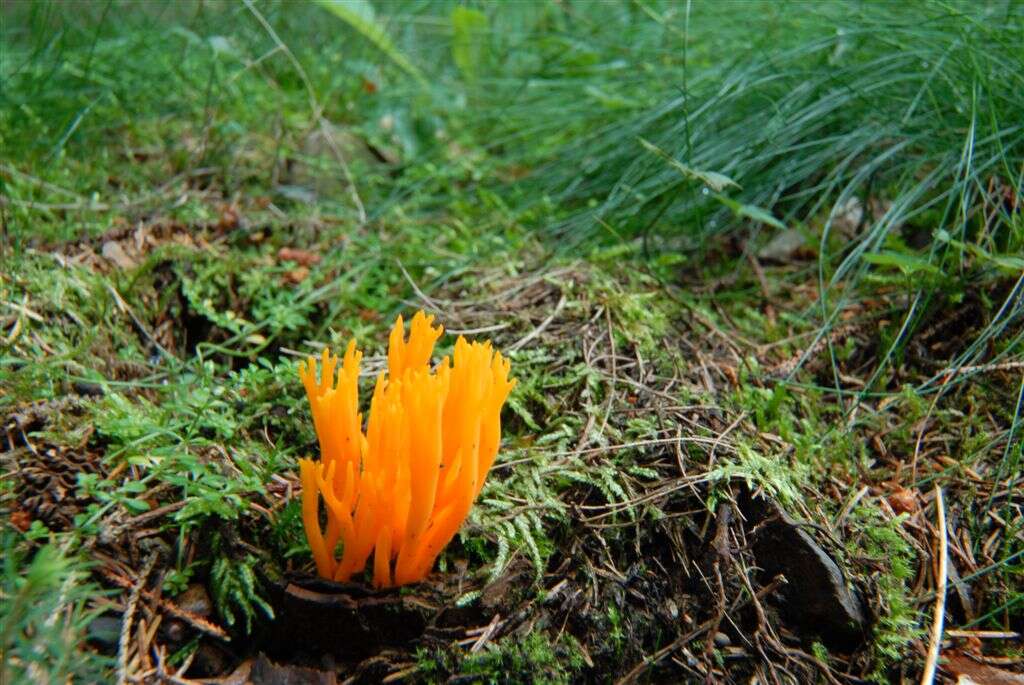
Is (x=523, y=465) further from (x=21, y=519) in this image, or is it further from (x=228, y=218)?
(x=228, y=218)

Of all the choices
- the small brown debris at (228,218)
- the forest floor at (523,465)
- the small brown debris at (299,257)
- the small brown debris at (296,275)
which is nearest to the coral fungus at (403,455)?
the forest floor at (523,465)

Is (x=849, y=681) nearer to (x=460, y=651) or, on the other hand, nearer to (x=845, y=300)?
(x=460, y=651)

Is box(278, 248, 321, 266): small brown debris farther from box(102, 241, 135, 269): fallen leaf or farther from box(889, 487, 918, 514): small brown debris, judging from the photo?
box(889, 487, 918, 514): small brown debris

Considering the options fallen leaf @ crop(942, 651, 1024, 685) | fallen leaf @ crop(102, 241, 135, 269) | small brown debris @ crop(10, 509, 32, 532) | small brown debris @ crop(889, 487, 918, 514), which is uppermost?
fallen leaf @ crop(102, 241, 135, 269)

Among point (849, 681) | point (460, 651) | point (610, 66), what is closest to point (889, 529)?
point (849, 681)

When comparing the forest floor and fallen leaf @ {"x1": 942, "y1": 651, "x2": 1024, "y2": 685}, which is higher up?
the forest floor

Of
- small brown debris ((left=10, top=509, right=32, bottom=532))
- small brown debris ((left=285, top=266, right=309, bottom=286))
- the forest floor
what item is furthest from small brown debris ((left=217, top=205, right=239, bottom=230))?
small brown debris ((left=10, top=509, right=32, bottom=532))

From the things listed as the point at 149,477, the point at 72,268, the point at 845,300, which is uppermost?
the point at 72,268
